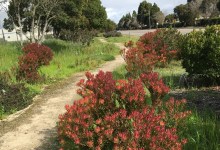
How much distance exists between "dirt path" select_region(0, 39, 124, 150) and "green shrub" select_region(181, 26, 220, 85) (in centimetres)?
328

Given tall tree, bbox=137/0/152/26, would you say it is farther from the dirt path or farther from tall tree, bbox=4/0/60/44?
the dirt path

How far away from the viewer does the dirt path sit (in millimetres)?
6352

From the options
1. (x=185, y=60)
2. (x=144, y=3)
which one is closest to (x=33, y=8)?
(x=185, y=60)

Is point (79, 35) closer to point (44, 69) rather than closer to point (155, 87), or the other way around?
point (44, 69)

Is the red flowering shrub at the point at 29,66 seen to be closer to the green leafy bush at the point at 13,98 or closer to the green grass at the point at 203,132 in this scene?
the green leafy bush at the point at 13,98

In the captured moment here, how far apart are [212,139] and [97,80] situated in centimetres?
182

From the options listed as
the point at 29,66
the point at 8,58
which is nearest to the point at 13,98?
the point at 29,66

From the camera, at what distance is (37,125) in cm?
739

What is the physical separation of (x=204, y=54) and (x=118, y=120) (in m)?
5.60

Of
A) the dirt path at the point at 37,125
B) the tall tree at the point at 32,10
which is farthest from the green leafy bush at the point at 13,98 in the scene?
the tall tree at the point at 32,10

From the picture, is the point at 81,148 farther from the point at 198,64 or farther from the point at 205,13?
the point at 205,13

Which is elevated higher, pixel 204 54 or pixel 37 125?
pixel 204 54

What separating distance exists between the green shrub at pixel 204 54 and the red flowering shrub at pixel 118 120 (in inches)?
171

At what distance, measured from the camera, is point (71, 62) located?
53.9ft
